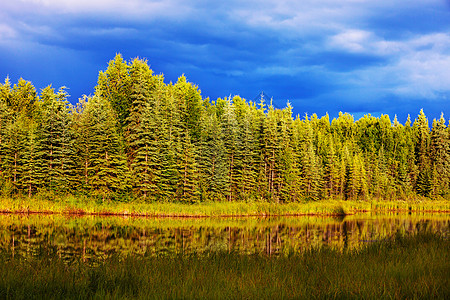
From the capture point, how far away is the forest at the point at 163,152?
161 ft

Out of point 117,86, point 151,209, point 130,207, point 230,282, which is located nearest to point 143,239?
point 230,282

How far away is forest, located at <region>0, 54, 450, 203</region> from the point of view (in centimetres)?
4916

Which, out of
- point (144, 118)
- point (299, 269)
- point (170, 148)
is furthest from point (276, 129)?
point (299, 269)

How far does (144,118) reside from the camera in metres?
50.1

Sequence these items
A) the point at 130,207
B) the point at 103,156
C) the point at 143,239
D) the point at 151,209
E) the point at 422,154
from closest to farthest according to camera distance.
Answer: the point at 143,239 → the point at 130,207 → the point at 151,209 → the point at 103,156 → the point at 422,154

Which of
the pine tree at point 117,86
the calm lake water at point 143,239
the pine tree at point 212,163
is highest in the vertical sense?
the pine tree at point 117,86

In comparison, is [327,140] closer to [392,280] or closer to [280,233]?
[280,233]

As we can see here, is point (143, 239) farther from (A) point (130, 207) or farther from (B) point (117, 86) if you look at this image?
(B) point (117, 86)

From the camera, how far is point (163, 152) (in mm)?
52500

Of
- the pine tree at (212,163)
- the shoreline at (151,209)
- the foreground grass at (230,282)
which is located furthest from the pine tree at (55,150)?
the foreground grass at (230,282)

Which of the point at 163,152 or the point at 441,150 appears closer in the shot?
the point at 163,152

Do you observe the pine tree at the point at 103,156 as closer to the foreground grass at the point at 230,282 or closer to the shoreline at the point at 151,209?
the shoreline at the point at 151,209

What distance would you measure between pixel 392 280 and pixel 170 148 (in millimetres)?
45497

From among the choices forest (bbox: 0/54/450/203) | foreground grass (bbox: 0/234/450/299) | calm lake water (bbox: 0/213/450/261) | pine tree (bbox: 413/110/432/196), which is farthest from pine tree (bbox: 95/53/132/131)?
pine tree (bbox: 413/110/432/196)
